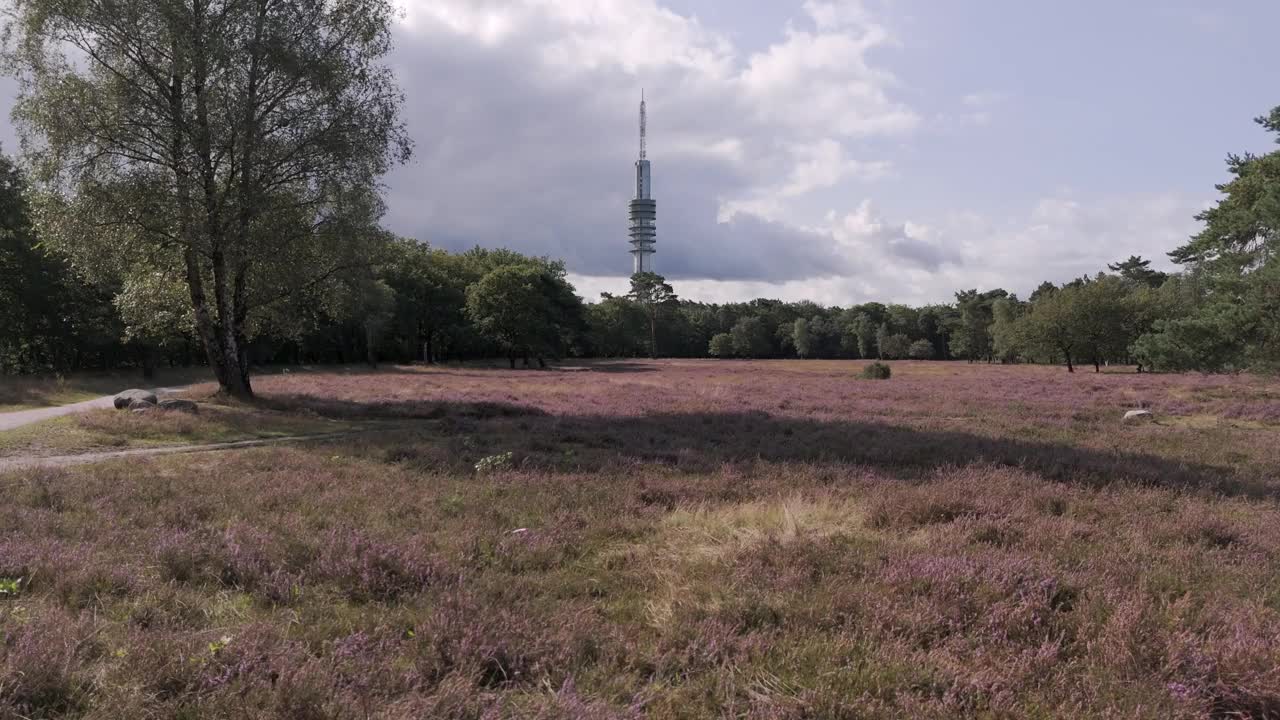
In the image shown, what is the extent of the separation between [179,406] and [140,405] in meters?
1.01

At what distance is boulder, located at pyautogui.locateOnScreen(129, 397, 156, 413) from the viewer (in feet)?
58.1

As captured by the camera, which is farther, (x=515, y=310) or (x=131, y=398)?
(x=515, y=310)

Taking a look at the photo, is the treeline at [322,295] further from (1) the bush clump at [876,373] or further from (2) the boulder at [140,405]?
(1) the bush clump at [876,373]

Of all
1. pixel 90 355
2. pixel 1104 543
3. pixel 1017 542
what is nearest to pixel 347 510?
pixel 1017 542

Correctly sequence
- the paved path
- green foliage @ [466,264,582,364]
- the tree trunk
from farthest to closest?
green foliage @ [466,264,582,364], the tree trunk, the paved path

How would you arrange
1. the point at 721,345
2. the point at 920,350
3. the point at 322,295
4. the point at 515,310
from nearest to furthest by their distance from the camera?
1. the point at 322,295
2. the point at 515,310
3. the point at 920,350
4. the point at 721,345

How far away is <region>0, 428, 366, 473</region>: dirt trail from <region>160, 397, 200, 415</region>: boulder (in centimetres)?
388

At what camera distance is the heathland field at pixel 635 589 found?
3838 millimetres

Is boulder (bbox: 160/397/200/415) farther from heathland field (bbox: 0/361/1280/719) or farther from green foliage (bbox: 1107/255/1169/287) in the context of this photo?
green foliage (bbox: 1107/255/1169/287)

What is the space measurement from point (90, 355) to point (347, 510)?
49419 millimetres

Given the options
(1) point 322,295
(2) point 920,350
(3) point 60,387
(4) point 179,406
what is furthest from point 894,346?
(4) point 179,406

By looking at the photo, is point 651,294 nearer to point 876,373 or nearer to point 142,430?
point 876,373

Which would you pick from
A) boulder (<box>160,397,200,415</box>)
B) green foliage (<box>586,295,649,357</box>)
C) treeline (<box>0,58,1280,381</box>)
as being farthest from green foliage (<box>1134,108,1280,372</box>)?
green foliage (<box>586,295,649,357</box>)

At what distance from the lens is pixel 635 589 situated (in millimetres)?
5715
